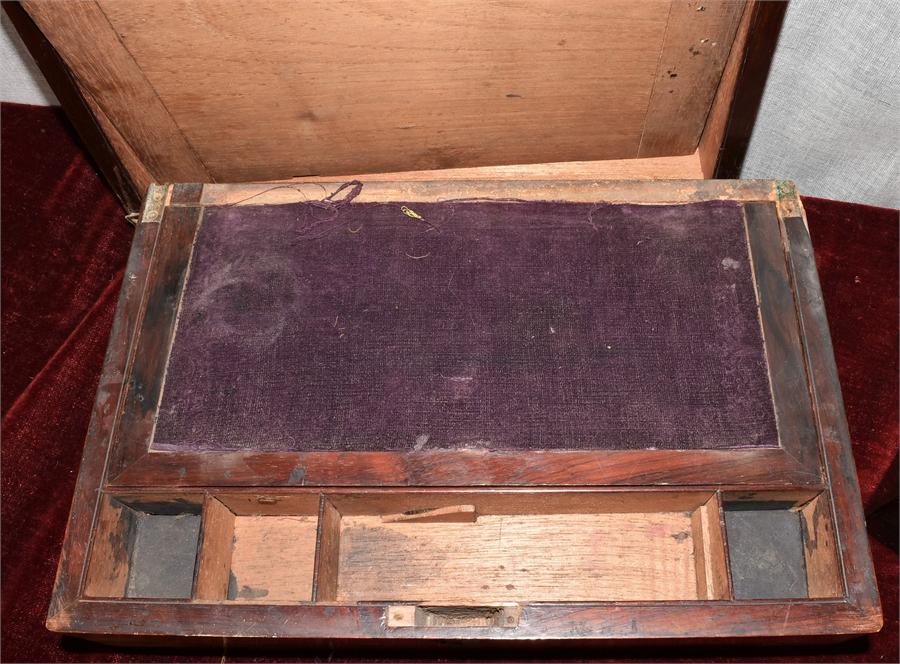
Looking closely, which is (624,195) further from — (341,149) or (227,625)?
(227,625)

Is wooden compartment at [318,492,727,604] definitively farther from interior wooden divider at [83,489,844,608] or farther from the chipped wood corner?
the chipped wood corner

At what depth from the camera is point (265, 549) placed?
1505 mm

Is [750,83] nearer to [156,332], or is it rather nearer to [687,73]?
A: [687,73]

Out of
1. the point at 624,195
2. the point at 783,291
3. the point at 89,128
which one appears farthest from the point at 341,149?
the point at 783,291

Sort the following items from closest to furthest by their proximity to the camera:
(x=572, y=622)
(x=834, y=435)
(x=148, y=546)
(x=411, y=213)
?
(x=572, y=622)
(x=834, y=435)
(x=148, y=546)
(x=411, y=213)

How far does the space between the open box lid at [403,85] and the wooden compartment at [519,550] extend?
775 mm

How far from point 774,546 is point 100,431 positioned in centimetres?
123

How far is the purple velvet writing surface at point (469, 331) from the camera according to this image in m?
1.40

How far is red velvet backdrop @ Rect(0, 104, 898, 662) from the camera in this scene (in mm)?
1641

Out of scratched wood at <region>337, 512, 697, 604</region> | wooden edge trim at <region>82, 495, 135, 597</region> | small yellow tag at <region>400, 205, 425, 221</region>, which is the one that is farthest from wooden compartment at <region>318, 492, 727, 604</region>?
small yellow tag at <region>400, 205, 425, 221</region>

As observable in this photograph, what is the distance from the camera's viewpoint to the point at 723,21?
1.55 metres

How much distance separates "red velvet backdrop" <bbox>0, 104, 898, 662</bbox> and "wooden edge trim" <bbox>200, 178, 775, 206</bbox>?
1.74 feet

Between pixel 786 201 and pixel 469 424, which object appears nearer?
pixel 469 424

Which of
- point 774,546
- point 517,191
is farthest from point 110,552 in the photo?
point 774,546
